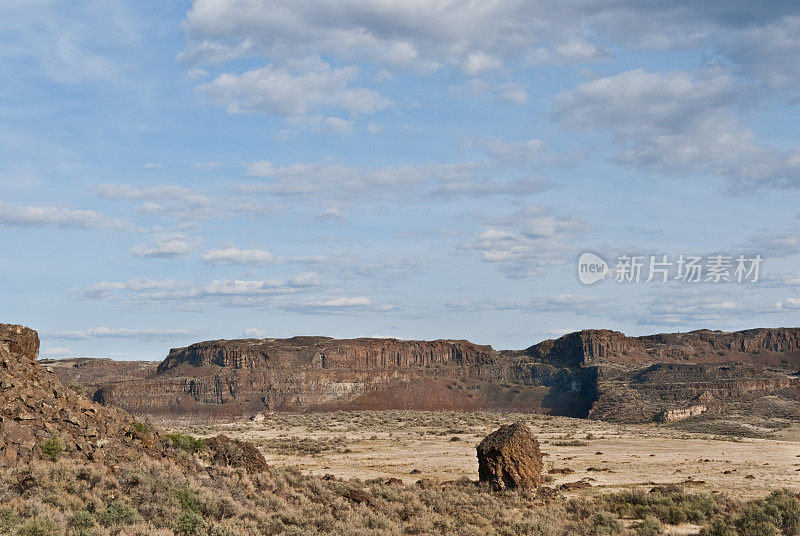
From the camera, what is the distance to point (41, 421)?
1870 centimetres

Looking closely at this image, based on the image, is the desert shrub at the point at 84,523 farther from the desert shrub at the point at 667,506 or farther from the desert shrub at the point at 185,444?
the desert shrub at the point at 667,506

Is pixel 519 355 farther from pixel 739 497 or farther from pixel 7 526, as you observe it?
pixel 7 526

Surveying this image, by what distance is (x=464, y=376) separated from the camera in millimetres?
136250

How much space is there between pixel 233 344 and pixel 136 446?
409 feet

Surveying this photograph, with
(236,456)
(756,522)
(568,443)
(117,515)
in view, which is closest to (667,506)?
(756,522)

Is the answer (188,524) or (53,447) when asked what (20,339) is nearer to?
(53,447)

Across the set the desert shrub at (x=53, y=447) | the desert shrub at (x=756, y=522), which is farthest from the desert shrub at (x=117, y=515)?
the desert shrub at (x=756, y=522)

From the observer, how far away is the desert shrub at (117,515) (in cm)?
1396

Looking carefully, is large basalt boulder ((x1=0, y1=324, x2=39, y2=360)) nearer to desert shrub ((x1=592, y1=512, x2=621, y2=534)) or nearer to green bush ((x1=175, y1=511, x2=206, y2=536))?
green bush ((x1=175, y1=511, x2=206, y2=536))

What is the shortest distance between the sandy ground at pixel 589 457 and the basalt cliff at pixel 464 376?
93.0ft

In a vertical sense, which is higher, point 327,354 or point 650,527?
point 327,354

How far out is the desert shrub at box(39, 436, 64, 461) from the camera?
1738cm

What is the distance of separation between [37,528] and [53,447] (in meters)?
5.60

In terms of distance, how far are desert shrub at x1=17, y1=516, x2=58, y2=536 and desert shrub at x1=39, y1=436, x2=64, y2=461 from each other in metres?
5.00
